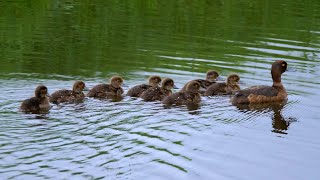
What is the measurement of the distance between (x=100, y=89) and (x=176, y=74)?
110 inches

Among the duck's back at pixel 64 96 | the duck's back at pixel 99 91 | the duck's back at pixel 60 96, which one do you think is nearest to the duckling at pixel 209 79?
the duck's back at pixel 99 91

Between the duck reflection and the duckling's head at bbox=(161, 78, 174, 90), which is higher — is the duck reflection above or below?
below

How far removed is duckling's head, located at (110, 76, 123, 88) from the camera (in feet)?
49.9

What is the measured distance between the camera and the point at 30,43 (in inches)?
789

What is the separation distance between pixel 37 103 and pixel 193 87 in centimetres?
314

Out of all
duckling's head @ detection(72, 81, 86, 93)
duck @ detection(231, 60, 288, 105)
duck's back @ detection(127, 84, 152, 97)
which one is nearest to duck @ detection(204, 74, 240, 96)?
duck @ detection(231, 60, 288, 105)

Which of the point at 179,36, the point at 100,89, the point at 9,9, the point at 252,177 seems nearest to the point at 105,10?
the point at 9,9

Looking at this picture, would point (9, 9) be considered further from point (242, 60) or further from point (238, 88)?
point (238, 88)

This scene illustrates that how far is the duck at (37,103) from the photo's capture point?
13352mm

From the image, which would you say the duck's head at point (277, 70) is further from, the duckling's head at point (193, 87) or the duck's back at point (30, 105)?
the duck's back at point (30, 105)

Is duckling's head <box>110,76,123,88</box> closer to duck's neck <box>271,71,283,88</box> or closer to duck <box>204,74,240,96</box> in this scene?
duck <box>204,74,240,96</box>

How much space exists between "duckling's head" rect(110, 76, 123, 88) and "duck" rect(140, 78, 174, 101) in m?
0.77

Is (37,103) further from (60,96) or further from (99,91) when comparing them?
(99,91)

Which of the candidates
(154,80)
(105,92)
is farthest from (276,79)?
(105,92)
